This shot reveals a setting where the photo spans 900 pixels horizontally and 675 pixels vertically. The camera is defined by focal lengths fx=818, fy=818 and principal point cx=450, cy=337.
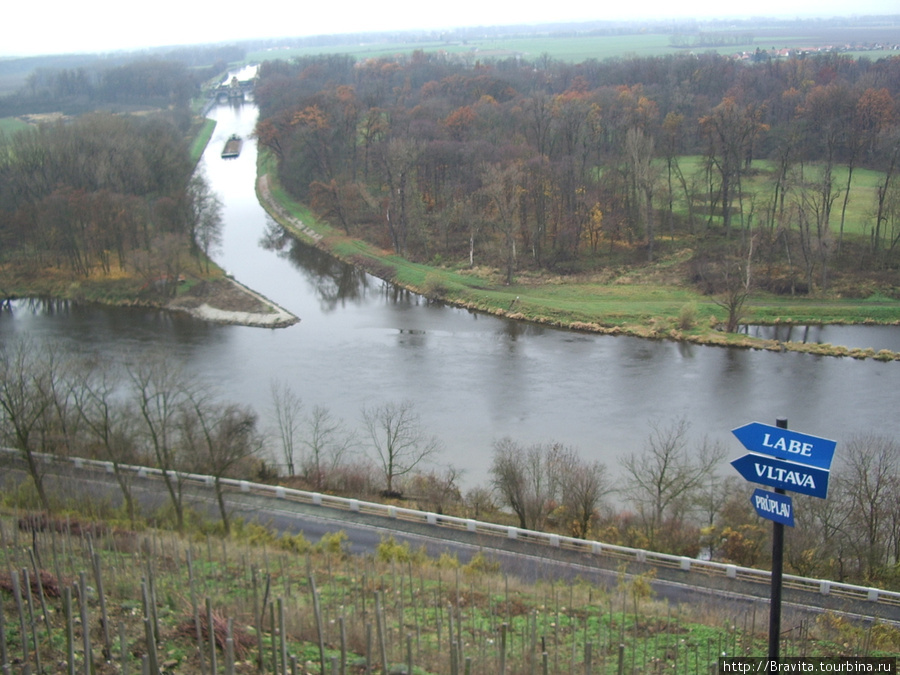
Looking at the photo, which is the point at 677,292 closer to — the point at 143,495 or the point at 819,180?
the point at 819,180

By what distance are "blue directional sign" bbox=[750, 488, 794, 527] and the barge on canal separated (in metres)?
57.8

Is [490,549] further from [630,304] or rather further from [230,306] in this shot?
[230,306]

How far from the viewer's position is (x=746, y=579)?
12.5m

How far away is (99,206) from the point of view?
3331 centimetres

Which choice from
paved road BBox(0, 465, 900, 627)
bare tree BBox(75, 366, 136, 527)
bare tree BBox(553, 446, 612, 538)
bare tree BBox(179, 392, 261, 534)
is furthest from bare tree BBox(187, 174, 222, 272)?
bare tree BBox(553, 446, 612, 538)

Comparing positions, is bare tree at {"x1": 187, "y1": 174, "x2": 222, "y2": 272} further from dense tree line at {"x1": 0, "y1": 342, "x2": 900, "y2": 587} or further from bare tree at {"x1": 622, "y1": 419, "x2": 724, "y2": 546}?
bare tree at {"x1": 622, "y1": 419, "x2": 724, "y2": 546}

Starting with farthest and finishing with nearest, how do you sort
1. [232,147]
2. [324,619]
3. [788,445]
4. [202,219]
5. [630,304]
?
[232,147] → [202,219] → [630,304] → [324,619] → [788,445]

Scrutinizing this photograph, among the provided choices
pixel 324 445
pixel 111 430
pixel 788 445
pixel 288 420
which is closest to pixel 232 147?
pixel 288 420

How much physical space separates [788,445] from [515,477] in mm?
9591

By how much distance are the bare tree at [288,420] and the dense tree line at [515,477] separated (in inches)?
3.9

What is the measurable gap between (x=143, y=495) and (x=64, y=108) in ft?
214

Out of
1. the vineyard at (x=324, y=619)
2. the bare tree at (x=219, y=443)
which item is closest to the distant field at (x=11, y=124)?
the bare tree at (x=219, y=443)

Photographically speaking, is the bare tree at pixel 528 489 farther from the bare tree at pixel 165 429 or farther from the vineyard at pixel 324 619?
the bare tree at pixel 165 429

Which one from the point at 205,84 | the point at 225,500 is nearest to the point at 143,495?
the point at 225,500
